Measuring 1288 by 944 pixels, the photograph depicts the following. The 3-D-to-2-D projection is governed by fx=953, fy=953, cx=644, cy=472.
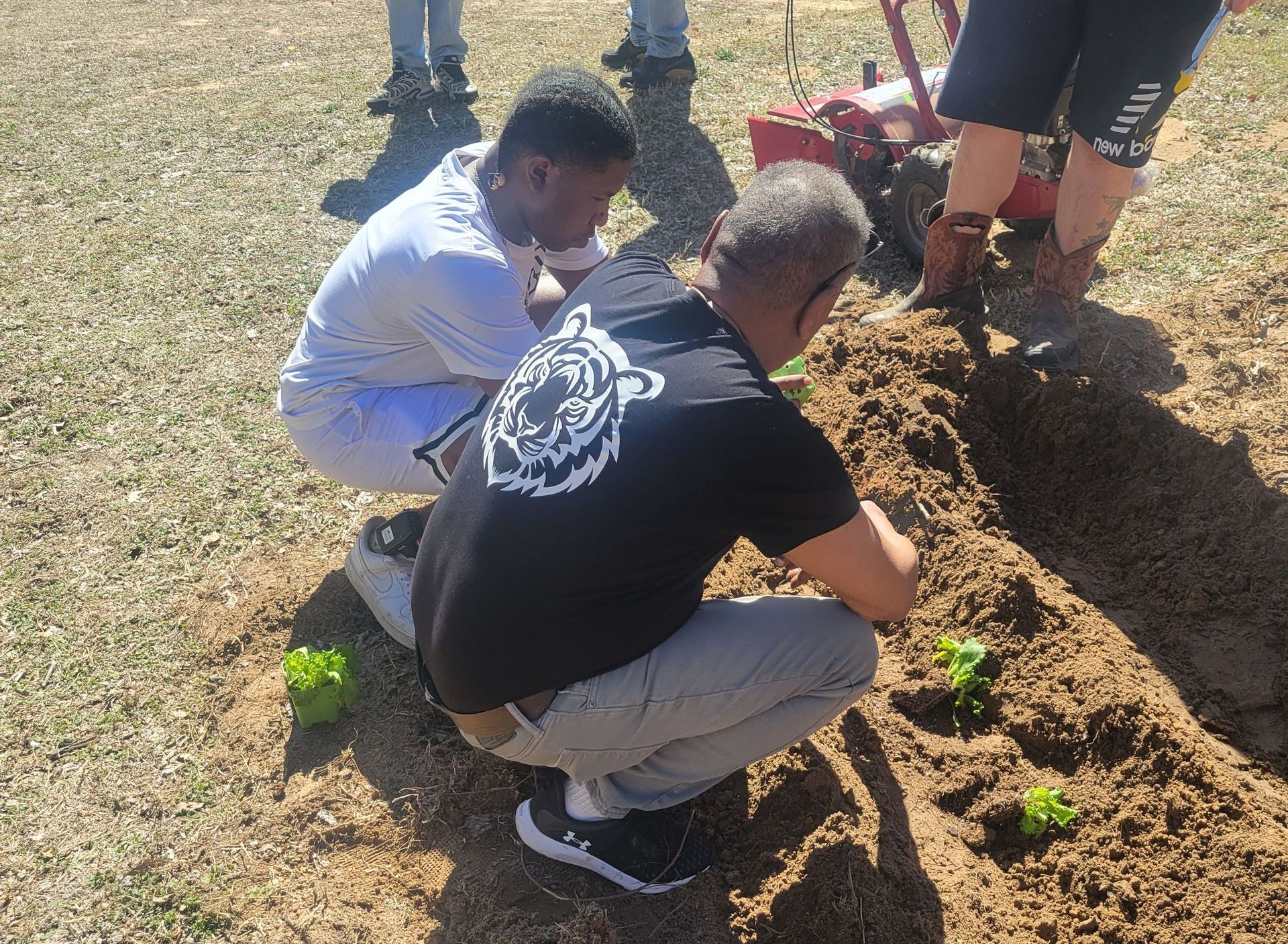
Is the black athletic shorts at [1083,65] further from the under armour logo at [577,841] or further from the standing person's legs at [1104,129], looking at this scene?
the under armour logo at [577,841]

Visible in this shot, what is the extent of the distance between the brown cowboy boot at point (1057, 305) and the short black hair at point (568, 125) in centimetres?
204

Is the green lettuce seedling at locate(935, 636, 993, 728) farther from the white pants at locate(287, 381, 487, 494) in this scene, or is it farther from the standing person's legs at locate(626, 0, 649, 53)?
the standing person's legs at locate(626, 0, 649, 53)

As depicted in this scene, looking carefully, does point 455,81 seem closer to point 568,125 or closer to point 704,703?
point 568,125

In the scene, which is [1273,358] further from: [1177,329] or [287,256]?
[287,256]

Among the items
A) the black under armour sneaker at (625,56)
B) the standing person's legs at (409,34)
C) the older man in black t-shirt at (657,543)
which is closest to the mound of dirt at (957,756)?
the older man in black t-shirt at (657,543)

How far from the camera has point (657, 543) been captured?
1.96 m

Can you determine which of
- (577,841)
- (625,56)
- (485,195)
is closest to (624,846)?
(577,841)

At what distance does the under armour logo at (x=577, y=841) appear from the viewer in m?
2.44

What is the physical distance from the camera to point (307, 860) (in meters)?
2.60

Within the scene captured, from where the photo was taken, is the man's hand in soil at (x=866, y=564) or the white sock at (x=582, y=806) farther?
the white sock at (x=582, y=806)

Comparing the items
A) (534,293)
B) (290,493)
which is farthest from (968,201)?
(290,493)

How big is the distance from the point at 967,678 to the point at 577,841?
129cm

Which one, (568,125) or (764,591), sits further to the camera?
(764,591)

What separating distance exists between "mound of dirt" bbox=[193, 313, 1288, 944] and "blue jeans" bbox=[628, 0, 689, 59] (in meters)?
4.85
